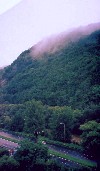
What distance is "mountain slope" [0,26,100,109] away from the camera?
2589 inches

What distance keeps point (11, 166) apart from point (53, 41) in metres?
76.2

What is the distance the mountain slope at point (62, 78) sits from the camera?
6575 cm

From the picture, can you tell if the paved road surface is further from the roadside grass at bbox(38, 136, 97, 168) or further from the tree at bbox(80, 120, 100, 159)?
the tree at bbox(80, 120, 100, 159)

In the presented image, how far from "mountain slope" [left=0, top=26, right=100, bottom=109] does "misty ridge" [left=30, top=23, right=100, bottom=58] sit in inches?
75.5

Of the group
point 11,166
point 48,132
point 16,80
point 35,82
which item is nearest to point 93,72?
point 35,82

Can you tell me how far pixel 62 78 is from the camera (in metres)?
75.8

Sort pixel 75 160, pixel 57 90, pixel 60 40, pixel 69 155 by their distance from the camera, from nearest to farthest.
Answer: pixel 75 160
pixel 69 155
pixel 57 90
pixel 60 40

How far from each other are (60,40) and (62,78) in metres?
25.6

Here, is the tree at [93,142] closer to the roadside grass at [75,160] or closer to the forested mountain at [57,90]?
the forested mountain at [57,90]

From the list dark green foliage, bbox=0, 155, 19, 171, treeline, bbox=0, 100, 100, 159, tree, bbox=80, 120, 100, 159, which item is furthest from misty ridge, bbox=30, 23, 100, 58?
dark green foliage, bbox=0, 155, 19, 171

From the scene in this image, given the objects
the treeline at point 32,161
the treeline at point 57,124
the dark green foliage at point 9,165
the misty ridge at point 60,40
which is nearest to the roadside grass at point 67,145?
the treeline at point 57,124

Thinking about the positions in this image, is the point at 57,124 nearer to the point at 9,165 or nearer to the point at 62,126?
the point at 62,126

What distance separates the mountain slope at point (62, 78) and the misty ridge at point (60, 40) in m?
1.92

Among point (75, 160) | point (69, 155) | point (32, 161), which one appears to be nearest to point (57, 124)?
point (69, 155)
